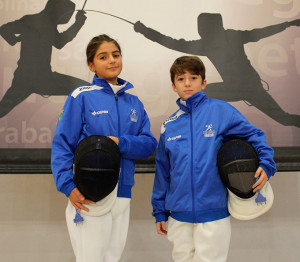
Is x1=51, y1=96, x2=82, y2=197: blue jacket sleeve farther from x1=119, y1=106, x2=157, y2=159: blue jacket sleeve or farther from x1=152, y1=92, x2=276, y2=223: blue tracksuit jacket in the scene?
x1=152, y1=92, x2=276, y2=223: blue tracksuit jacket

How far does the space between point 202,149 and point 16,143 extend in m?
1.46

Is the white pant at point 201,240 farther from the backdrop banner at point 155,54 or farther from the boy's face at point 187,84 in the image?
the backdrop banner at point 155,54

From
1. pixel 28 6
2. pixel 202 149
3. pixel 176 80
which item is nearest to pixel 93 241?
pixel 202 149

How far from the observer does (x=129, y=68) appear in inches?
94.8

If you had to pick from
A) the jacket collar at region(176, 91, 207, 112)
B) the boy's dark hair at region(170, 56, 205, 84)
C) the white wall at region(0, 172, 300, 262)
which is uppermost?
the boy's dark hair at region(170, 56, 205, 84)

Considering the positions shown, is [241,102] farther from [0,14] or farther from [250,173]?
[0,14]

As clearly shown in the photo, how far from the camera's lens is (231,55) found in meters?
2.42

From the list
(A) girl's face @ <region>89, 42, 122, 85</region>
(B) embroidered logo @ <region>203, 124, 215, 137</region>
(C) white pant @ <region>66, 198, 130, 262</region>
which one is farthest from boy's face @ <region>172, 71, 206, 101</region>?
(C) white pant @ <region>66, 198, 130, 262</region>

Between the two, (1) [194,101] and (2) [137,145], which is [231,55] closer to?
(1) [194,101]

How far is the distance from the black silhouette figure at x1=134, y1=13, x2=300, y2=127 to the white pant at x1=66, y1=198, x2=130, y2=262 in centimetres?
128

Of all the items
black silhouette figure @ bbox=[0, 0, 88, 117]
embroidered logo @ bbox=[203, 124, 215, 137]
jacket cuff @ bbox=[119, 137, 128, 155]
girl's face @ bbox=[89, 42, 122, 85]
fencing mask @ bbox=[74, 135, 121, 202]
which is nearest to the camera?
fencing mask @ bbox=[74, 135, 121, 202]

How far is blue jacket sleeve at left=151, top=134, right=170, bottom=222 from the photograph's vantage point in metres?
1.69

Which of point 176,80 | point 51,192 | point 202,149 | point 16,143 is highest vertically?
point 176,80

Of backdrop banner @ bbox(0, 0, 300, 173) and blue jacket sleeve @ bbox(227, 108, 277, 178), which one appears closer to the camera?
blue jacket sleeve @ bbox(227, 108, 277, 178)
